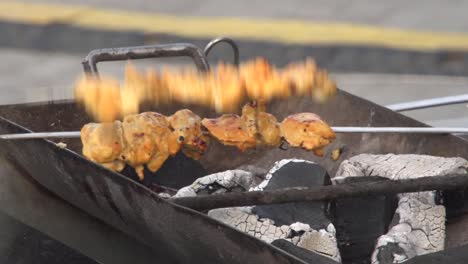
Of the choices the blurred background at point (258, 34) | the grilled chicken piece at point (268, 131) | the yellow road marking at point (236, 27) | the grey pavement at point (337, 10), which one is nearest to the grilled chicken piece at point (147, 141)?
the grilled chicken piece at point (268, 131)

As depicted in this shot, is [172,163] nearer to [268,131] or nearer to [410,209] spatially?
[268,131]

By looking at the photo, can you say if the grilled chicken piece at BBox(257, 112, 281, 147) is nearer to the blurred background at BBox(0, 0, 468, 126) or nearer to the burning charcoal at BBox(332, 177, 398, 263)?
the burning charcoal at BBox(332, 177, 398, 263)

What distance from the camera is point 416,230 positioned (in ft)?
8.59

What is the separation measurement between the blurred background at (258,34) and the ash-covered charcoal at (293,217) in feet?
8.09

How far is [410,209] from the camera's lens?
268cm

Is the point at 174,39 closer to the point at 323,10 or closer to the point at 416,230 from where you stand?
the point at 323,10

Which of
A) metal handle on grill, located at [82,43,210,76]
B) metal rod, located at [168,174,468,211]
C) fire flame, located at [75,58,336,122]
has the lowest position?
metal rod, located at [168,174,468,211]

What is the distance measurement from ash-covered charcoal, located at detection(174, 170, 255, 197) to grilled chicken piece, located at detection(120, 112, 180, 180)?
0.14m

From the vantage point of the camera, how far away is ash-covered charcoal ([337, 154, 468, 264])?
255cm

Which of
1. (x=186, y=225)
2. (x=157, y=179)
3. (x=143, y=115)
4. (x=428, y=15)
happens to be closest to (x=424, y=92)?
(x=428, y=15)

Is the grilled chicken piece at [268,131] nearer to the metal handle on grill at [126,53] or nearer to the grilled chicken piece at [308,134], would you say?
the grilled chicken piece at [308,134]

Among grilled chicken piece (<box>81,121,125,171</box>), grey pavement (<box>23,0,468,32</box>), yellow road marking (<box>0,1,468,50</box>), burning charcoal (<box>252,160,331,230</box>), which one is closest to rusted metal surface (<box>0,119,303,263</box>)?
grilled chicken piece (<box>81,121,125,171</box>)

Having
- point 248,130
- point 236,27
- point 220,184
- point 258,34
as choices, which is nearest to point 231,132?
point 248,130

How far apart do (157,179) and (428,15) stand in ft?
12.5
